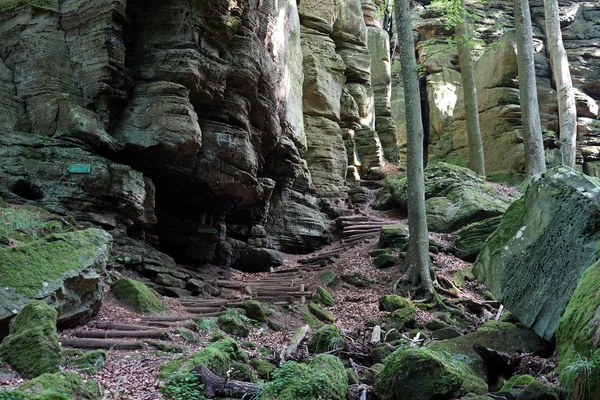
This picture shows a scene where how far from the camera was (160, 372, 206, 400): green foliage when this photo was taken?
497 cm

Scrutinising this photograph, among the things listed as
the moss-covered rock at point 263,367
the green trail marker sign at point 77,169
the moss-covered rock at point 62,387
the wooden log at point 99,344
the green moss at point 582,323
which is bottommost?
the moss-covered rock at point 263,367

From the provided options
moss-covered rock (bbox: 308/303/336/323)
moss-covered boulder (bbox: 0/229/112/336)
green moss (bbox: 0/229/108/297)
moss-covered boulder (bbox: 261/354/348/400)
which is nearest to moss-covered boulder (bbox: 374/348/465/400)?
moss-covered boulder (bbox: 261/354/348/400)

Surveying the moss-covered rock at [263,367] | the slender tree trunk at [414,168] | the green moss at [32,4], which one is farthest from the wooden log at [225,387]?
the green moss at [32,4]

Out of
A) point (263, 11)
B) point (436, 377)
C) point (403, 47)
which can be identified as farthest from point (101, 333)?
point (263, 11)

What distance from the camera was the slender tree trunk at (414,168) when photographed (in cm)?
1270

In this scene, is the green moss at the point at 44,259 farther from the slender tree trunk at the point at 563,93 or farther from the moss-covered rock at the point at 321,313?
the slender tree trunk at the point at 563,93

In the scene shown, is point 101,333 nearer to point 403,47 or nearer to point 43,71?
point 43,71

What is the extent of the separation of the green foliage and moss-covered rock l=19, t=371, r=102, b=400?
2.26ft

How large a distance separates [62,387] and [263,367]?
9.51 ft

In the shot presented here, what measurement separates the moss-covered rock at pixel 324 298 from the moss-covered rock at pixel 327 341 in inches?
173

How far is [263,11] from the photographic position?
15.4m

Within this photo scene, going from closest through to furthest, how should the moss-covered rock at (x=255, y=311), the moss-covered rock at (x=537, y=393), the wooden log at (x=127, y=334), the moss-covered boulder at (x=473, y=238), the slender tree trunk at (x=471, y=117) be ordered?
the moss-covered rock at (x=537, y=393), the wooden log at (x=127, y=334), the moss-covered rock at (x=255, y=311), the moss-covered boulder at (x=473, y=238), the slender tree trunk at (x=471, y=117)

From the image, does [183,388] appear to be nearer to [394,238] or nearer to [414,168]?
[414,168]

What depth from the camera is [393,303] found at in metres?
11.5
